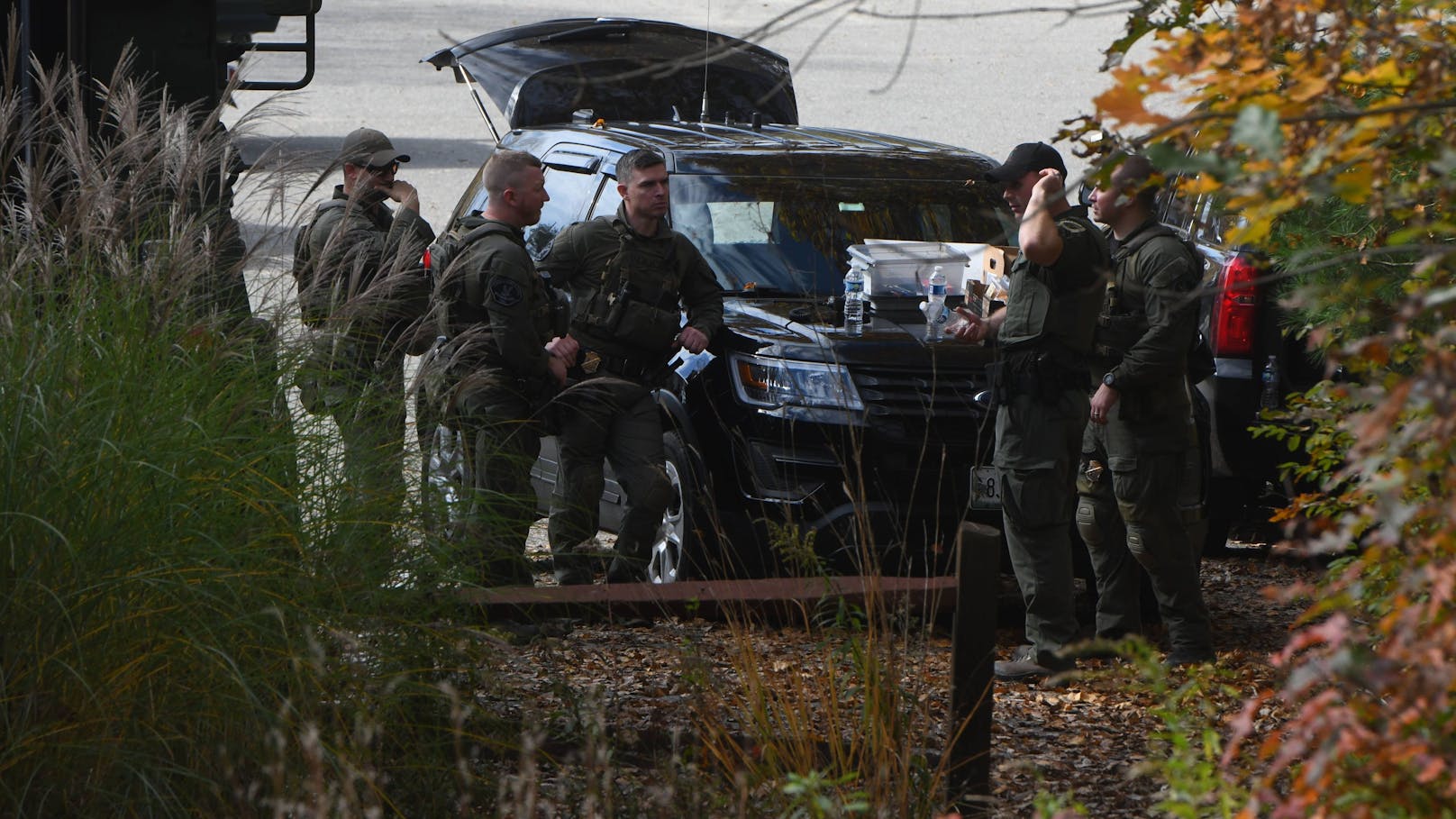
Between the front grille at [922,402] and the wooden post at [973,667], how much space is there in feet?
7.26

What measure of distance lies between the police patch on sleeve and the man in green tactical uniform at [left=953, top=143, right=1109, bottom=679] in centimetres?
178

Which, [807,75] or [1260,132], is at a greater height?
[807,75]

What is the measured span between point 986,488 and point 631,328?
1519mm

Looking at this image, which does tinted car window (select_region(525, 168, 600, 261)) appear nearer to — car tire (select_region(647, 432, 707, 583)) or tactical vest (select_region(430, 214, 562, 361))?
tactical vest (select_region(430, 214, 562, 361))

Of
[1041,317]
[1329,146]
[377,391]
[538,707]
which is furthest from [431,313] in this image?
[1329,146]

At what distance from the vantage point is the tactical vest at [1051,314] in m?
5.58

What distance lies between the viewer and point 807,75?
86.3 ft

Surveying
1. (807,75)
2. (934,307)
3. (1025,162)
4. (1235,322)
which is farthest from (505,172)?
(807,75)

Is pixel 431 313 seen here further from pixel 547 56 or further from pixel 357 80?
pixel 357 80

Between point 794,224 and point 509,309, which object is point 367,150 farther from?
point 794,224

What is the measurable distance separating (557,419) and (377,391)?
2.27m

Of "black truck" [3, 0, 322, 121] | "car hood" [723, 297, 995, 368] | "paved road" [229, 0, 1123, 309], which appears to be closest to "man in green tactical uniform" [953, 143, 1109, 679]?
"car hood" [723, 297, 995, 368]

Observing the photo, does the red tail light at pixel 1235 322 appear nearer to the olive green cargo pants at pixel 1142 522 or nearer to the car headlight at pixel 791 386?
the olive green cargo pants at pixel 1142 522

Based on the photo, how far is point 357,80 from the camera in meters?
26.8
